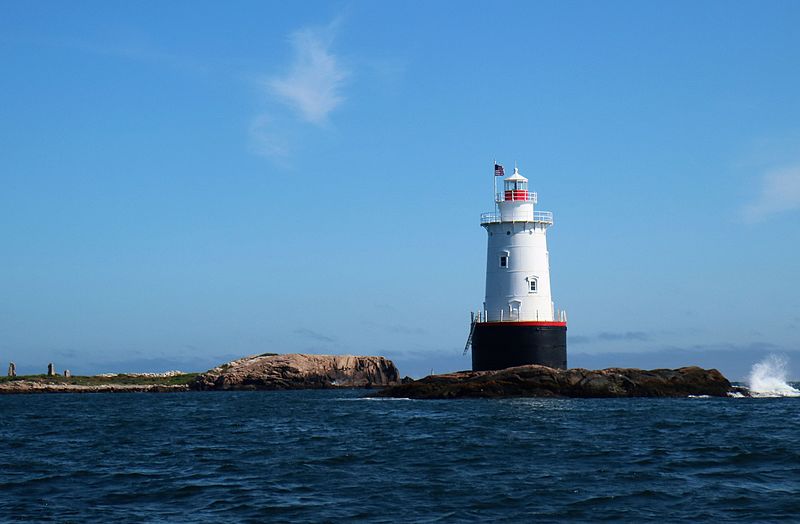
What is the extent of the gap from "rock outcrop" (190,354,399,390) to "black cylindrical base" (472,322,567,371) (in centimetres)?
3159

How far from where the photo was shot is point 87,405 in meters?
62.0

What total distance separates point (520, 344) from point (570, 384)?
3810 mm

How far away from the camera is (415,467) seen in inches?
990

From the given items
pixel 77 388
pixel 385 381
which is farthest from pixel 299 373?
pixel 77 388

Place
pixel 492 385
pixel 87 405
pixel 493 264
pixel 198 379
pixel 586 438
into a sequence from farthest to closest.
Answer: pixel 198 379 < pixel 87 405 < pixel 493 264 < pixel 492 385 < pixel 586 438

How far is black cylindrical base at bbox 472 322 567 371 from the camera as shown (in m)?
55.3

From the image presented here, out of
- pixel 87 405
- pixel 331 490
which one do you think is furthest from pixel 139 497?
pixel 87 405

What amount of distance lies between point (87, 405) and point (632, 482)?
47569 millimetres

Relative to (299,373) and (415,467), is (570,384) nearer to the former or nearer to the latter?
(415,467)

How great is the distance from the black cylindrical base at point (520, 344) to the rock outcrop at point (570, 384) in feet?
4.81

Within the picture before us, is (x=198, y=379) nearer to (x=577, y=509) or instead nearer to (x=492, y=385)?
(x=492, y=385)

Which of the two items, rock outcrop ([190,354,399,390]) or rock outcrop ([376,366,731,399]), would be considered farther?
rock outcrop ([190,354,399,390])

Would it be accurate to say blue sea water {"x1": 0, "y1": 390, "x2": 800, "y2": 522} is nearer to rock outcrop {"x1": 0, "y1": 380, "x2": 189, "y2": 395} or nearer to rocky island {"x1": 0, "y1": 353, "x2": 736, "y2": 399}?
rocky island {"x1": 0, "y1": 353, "x2": 736, "y2": 399}

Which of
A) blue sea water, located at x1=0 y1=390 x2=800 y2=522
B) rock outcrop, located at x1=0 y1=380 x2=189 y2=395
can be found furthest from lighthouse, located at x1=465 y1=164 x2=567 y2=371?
rock outcrop, located at x1=0 y1=380 x2=189 y2=395
